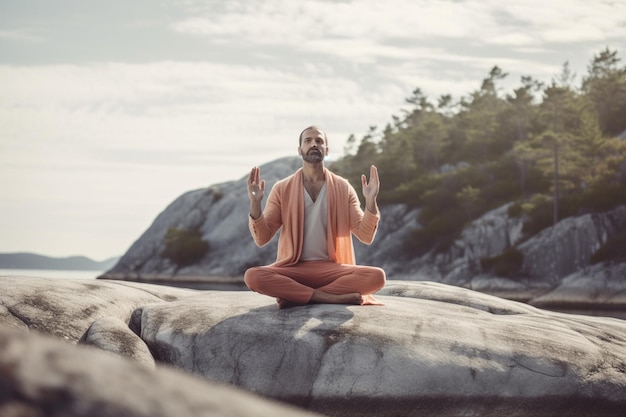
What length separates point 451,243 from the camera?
48.7 meters

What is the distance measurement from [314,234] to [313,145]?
109 cm

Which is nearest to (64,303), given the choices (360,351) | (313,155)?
(313,155)

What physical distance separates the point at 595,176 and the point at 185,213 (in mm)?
39951

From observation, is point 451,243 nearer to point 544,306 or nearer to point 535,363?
point 544,306

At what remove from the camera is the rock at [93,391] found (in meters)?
1.54

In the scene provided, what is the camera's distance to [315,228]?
896cm

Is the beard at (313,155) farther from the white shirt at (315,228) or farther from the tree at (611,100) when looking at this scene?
the tree at (611,100)

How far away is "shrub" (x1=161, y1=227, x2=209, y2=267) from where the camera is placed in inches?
2552

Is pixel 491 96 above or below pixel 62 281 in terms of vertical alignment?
above

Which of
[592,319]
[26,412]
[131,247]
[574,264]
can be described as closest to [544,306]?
[574,264]

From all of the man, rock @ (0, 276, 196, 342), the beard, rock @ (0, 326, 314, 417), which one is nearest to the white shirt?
the man

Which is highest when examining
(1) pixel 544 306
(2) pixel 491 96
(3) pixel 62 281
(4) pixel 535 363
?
(2) pixel 491 96

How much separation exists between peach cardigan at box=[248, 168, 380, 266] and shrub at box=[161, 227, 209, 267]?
185 feet

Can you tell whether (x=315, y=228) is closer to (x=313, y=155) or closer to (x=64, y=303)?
(x=313, y=155)
